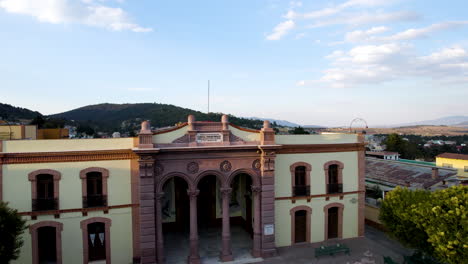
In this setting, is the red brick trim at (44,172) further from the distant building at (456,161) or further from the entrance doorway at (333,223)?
the distant building at (456,161)

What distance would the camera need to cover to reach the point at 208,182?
23.0 m

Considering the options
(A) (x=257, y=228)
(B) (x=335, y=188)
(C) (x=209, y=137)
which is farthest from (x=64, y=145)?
(B) (x=335, y=188)

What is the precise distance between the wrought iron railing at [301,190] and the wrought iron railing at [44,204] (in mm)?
14264

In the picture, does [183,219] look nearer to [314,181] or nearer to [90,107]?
[314,181]

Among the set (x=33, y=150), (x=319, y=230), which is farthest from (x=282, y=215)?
(x=33, y=150)

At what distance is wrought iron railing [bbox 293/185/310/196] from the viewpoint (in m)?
19.0

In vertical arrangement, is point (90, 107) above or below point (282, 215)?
above

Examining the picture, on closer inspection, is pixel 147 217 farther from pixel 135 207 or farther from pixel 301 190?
pixel 301 190

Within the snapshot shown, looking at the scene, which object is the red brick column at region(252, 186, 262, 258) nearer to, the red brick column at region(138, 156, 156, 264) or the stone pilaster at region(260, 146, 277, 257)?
the stone pilaster at region(260, 146, 277, 257)

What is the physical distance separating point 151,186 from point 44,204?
5.67 metres

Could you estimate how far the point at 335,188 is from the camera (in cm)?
1967

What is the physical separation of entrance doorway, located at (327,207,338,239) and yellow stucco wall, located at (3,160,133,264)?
526 inches

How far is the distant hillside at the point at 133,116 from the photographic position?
71.7 m

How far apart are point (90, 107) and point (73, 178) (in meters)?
114
